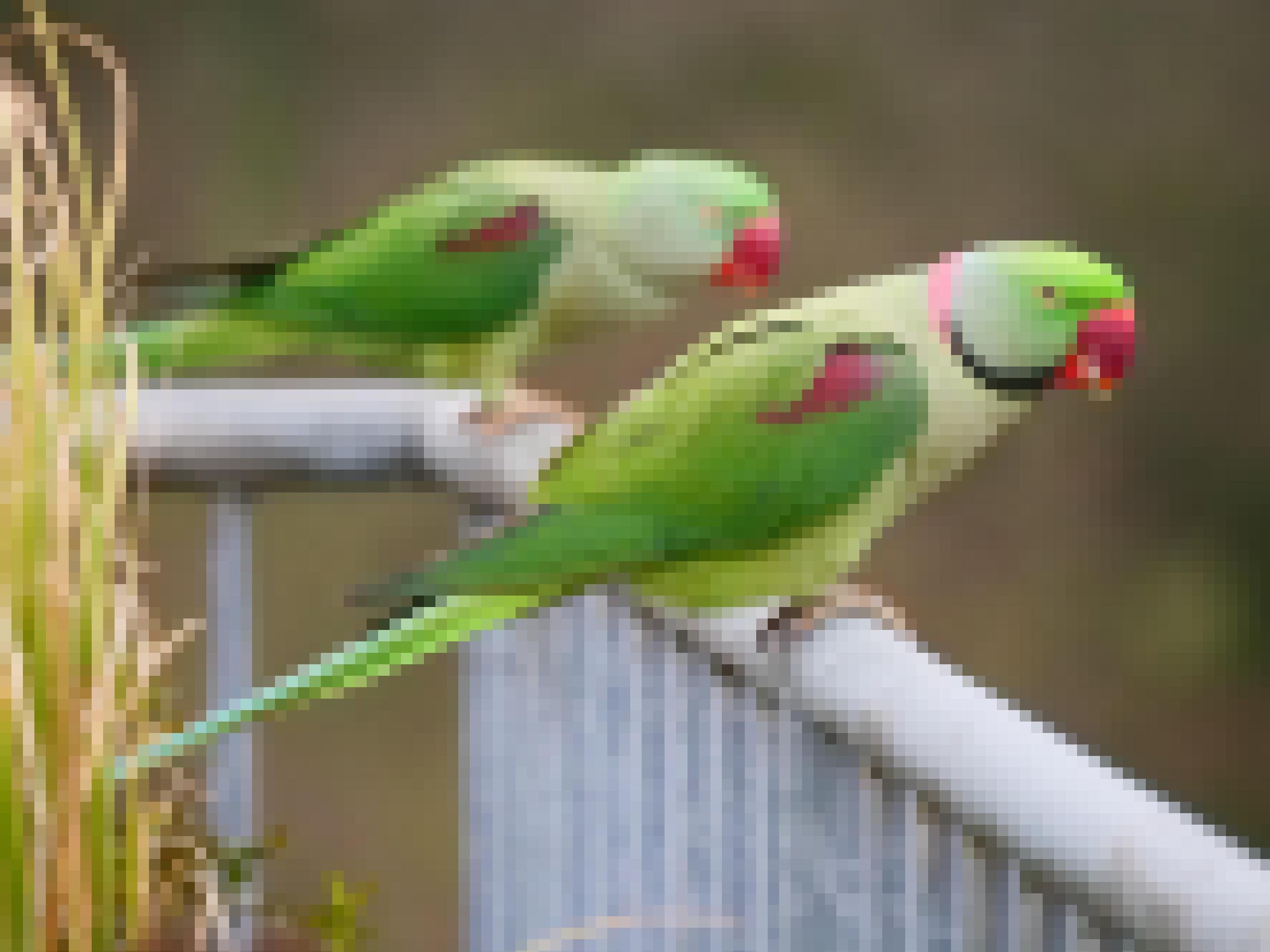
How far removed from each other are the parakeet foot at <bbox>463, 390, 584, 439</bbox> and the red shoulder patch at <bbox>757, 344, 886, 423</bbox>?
0.14 metres

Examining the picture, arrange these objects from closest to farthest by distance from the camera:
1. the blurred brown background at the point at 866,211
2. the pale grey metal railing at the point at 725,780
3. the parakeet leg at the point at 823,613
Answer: the pale grey metal railing at the point at 725,780
the parakeet leg at the point at 823,613
the blurred brown background at the point at 866,211

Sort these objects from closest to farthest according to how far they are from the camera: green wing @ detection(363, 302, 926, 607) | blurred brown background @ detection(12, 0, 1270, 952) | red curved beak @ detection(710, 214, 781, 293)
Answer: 1. green wing @ detection(363, 302, 926, 607)
2. red curved beak @ detection(710, 214, 781, 293)
3. blurred brown background @ detection(12, 0, 1270, 952)

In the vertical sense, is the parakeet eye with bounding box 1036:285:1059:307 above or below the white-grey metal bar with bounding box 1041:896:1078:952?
above

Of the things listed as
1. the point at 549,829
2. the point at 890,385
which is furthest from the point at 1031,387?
the point at 549,829

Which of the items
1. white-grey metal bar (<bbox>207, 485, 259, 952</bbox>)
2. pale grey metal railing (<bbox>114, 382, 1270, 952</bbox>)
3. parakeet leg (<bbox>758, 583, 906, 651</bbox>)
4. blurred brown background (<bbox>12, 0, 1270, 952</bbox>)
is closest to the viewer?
pale grey metal railing (<bbox>114, 382, 1270, 952</bbox>)

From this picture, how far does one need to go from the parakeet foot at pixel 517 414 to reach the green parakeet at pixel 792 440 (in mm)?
67

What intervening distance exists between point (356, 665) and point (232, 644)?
0.68 feet

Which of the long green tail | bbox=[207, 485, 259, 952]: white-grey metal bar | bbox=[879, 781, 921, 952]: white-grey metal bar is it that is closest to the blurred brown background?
bbox=[207, 485, 259, 952]: white-grey metal bar

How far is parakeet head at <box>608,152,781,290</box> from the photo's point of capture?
1.01 metres

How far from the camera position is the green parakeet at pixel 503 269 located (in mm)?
1018

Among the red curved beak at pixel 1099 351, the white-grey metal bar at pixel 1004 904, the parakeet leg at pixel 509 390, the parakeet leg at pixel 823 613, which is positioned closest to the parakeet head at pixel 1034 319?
the red curved beak at pixel 1099 351

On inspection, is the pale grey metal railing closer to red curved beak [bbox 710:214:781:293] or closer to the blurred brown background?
red curved beak [bbox 710:214:781:293]

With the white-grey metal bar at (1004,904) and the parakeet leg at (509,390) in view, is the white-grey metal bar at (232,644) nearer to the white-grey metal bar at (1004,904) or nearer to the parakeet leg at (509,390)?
the parakeet leg at (509,390)

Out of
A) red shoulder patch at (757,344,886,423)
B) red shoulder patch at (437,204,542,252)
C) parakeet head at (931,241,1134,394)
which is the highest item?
red shoulder patch at (437,204,542,252)
